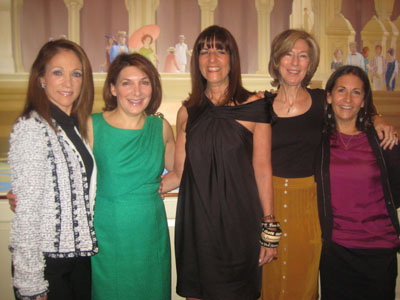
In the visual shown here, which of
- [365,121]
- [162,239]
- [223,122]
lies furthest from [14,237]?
[365,121]

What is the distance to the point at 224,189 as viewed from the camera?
161cm

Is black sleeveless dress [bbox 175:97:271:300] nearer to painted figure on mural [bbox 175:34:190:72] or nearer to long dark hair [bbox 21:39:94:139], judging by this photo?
long dark hair [bbox 21:39:94:139]

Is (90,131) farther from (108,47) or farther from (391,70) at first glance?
(391,70)

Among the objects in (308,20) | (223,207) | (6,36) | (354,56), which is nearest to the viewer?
(223,207)

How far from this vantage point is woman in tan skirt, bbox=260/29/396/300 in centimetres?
183

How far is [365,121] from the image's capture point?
1852mm

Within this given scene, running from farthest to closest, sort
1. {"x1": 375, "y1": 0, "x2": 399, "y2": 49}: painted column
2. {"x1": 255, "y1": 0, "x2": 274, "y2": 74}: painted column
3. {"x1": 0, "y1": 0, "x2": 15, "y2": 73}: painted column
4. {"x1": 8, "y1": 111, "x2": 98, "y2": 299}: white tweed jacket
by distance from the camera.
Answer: {"x1": 375, "y1": 0, "x2": 399, "y2": 49}: painted column, {"x1": 255, "y1": 0, "x2": 274, "y2": 74}: painted column, {"x1": 0, "y1": 0, "x2": 15, "y2": 73}: painted column, {"x1": 8, "y1": 111, "x2": 98, "y2": 299}: white tweed jacket

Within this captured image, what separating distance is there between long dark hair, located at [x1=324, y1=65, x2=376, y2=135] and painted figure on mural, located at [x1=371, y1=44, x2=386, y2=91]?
1183 millimetres

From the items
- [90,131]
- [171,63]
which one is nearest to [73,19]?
[171,63]

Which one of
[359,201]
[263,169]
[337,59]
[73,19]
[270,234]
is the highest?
[73,19]

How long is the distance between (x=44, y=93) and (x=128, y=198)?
2.29ft

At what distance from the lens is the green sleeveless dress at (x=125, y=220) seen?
1607 millimetres

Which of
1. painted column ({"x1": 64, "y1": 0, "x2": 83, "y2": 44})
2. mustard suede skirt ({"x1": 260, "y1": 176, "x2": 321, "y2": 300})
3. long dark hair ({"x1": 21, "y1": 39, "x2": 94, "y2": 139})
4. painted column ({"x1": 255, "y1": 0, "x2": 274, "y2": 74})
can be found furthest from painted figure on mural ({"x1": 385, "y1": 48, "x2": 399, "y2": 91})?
painted column ({"x1": 64, "y1": 0, "x2": 83, "y2": 44})

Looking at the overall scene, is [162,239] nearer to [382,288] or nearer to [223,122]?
[223,122]
